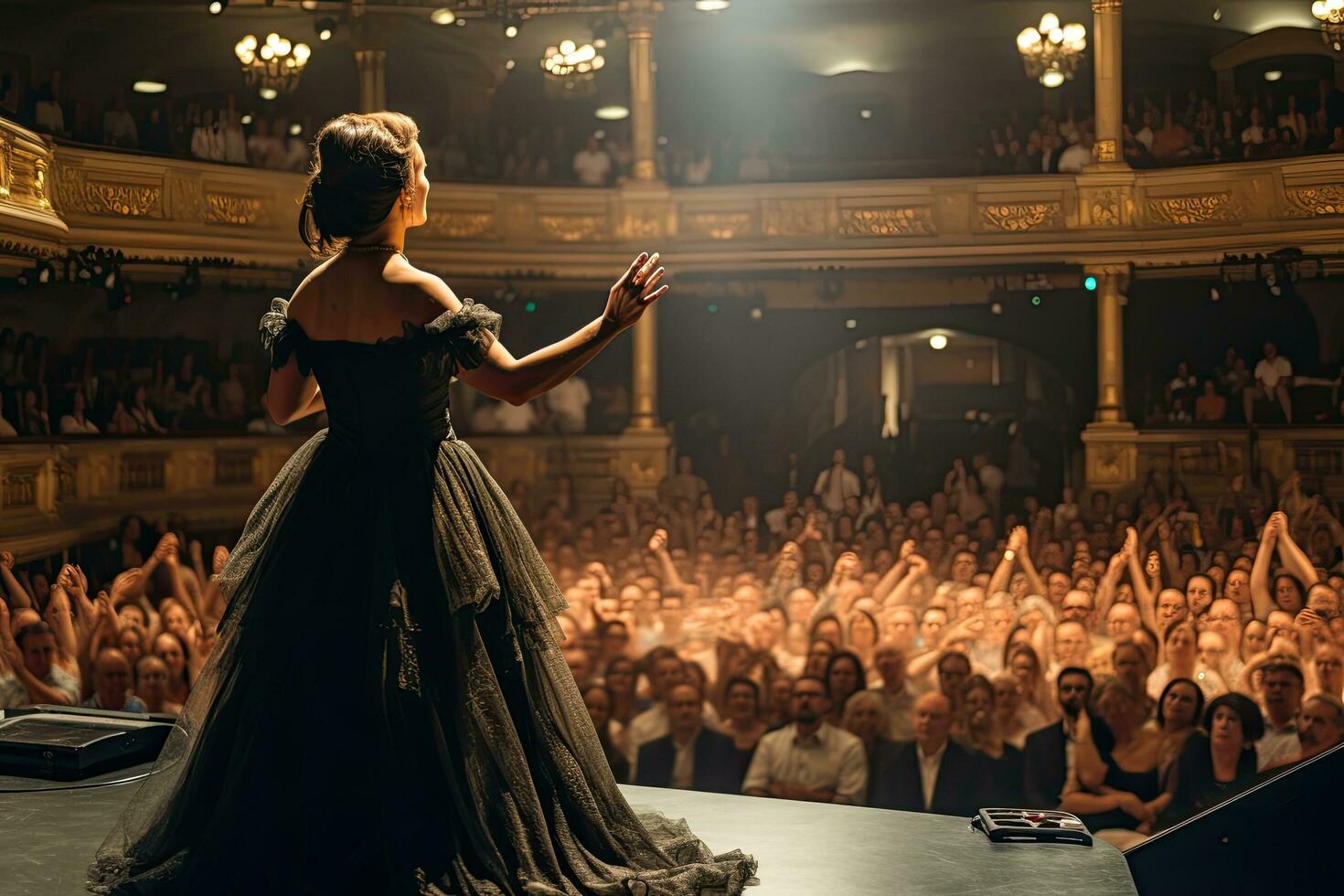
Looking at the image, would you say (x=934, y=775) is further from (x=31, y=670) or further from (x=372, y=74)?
(x=372, y=74)

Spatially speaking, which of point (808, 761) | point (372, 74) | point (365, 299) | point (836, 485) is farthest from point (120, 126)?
point (365, 299)

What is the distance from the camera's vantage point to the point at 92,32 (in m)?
8.75

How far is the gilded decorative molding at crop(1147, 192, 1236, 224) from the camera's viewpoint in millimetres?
8750

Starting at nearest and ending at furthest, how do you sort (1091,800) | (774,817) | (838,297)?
(774,817) < (1091,800) < (838,297)

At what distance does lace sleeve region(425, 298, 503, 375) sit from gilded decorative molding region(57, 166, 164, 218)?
6.99m

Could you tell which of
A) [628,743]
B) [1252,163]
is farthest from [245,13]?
[1252,163]

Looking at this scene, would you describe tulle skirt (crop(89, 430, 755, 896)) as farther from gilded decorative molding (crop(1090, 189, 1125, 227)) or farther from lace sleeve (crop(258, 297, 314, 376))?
gilded decorative molding (crop(1090, 189, 1125, 227))

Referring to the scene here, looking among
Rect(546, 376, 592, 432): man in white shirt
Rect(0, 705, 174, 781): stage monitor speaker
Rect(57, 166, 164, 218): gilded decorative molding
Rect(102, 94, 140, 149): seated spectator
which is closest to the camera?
Rect(0, 705, 174, 781): stage monitor speaker

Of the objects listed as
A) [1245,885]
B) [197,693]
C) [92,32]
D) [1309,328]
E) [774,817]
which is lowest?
[1245,885]

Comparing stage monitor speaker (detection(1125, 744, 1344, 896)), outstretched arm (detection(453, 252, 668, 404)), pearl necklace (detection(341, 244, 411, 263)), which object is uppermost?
pearl necklace (detection(341, 244, 411, 263))

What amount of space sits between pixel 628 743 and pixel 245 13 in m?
5.55

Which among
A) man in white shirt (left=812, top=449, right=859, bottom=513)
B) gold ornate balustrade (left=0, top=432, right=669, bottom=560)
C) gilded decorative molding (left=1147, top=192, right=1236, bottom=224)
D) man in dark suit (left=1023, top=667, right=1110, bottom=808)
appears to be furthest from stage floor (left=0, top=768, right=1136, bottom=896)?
gilded decorative molding (left=1147, top=192, right=1236, bottom=224)

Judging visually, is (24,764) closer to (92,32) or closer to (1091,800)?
(1091,800)

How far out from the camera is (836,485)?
907 centimetres
